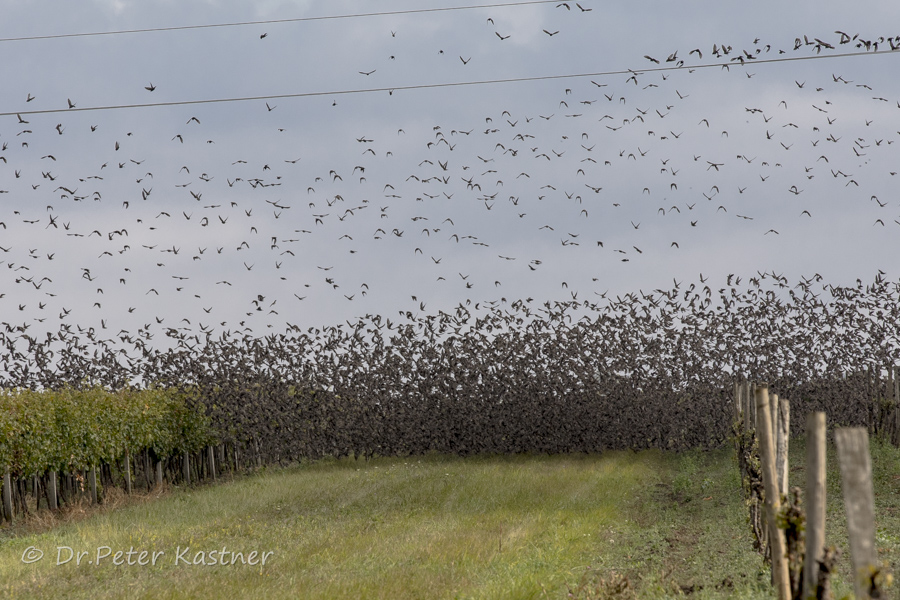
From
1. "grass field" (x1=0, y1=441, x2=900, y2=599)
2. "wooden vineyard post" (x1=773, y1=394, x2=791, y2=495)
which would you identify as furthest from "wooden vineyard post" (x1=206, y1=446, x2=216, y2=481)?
"wooden vineyard post" (x1=773, y1=394, x2=791, y2=495)

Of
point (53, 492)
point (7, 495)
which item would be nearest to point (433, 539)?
point (7, 495)

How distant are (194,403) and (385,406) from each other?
19.6 ft

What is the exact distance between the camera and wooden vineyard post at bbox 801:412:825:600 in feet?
15.7

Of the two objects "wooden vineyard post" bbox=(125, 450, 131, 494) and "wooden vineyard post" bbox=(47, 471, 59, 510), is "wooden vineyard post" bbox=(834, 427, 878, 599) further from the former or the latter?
"wooden vineyard post" bbox=(125, 450, 131, 494)

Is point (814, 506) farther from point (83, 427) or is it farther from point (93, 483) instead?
point (93, 483)

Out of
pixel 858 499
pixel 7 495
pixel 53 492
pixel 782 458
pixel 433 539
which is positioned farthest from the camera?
pixel 53 492

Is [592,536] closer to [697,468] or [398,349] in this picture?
[697,468]

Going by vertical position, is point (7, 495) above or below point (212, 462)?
above

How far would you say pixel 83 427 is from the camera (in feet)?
61.8

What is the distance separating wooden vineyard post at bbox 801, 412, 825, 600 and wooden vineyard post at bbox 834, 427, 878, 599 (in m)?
0.47

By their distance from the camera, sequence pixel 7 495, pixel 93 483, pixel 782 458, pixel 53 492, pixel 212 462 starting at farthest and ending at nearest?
pixel 212 462, pixel 93 483, pixel 53 492, pixel 7 495, pixel 782 458

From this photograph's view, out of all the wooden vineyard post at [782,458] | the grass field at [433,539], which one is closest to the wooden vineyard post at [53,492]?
the grass field at [433,539]

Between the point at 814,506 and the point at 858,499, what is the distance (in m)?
0.58

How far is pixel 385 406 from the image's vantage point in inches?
1073
